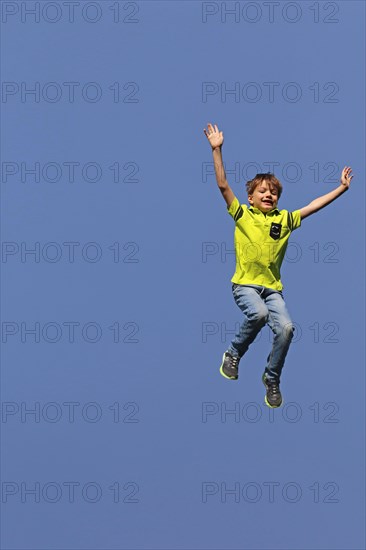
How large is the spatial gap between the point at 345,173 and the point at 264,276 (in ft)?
7.66

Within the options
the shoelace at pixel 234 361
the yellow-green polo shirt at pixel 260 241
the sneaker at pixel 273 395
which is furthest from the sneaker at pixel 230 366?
the yellow-green polo shirt at pixel 260 241

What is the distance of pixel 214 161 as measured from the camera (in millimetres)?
31953

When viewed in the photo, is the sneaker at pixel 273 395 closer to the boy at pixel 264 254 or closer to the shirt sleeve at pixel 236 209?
the boy at pixel 264 254

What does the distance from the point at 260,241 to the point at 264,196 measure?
→ 80cm

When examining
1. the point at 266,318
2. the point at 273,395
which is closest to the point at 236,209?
the point at 266,318

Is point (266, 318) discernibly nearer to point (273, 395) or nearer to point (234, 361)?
point (234, 361)

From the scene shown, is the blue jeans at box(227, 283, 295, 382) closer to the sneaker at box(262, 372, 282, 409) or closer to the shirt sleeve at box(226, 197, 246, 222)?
the sneaker at box(262, 372, 282, 409)

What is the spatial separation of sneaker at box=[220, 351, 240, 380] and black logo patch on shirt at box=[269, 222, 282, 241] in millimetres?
2295

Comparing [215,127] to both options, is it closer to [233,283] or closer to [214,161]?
[214,161]

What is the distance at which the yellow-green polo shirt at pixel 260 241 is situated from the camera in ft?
107

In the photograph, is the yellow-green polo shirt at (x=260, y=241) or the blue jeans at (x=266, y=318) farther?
the yellow-green polo shirt at (x=260, y=241)

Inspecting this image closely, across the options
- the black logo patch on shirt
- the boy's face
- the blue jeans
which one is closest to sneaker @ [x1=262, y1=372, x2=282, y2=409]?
the blue jeans

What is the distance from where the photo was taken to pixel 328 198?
3294 centimetres

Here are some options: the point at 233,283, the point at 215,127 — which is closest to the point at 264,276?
the point at 233,283
